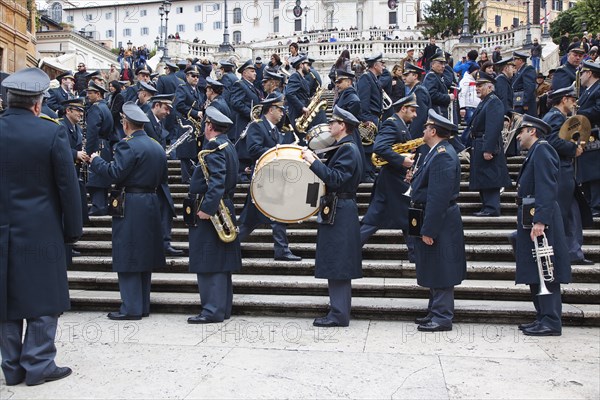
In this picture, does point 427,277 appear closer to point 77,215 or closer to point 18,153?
point 77,215

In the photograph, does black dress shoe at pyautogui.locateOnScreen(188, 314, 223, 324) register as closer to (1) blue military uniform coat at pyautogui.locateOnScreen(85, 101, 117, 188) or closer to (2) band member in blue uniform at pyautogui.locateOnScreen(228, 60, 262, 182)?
(1) blue military uniform coat at pyautogui.locateOnScreen(85, 101, 117, 188)

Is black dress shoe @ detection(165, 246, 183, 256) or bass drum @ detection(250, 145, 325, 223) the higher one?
bass drum @ detection(250, 145, 325, 223)

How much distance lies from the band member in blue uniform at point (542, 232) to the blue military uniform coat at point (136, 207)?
13.4ft

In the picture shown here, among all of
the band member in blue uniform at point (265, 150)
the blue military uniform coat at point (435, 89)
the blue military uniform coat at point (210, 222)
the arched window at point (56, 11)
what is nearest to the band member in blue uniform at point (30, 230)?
the blue military uniform coat at point (210, 222)

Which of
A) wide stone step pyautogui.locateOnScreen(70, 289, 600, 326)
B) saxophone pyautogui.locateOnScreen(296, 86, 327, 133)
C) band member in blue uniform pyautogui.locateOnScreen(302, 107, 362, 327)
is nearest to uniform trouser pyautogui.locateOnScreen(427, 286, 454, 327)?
wide stone step pyautogui.locateOnScreen(70, 289, 600, 326)

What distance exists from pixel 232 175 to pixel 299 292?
176cm

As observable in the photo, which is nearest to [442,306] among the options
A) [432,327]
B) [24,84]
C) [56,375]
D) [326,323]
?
[432,327]

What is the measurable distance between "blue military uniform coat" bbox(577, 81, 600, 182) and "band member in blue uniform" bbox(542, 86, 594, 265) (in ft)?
2.70

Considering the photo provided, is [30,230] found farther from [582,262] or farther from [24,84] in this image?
[582,262]

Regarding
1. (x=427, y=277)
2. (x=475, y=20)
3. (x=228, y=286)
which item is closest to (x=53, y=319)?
(x=228, y=286)

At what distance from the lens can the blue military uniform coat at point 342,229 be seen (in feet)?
22.9

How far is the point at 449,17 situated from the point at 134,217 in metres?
55.4

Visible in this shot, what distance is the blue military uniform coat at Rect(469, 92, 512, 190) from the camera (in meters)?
9.92

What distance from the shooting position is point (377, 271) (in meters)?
8.43
